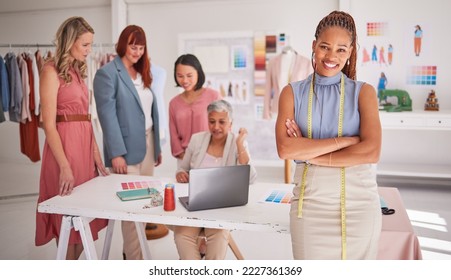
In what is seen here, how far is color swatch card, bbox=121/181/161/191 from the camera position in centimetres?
228

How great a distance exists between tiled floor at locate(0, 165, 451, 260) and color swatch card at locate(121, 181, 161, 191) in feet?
2.38

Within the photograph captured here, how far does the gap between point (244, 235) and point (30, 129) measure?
2.02m

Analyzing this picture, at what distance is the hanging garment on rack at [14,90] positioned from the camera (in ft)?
12.3

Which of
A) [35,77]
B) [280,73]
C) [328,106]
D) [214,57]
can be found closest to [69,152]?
[328,106]

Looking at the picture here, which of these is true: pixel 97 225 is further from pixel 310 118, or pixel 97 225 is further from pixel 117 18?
pixel 117 18

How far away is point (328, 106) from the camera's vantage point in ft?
5.09

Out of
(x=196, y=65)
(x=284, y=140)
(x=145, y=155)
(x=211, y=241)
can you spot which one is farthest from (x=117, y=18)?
(x=284, y=140)

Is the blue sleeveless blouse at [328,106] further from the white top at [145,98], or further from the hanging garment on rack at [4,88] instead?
the hanging garment on rack at [4,88]

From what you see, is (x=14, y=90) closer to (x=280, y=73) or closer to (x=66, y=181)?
(x=66, y=181)

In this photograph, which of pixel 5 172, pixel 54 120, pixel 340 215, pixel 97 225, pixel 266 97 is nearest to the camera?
pixel 340 215

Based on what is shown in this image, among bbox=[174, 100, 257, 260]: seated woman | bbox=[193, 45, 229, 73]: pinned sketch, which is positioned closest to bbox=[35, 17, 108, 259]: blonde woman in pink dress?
bbox=[174, 100, 257, 260]: seated woman

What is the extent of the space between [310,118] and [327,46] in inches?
9.7

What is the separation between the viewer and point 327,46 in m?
1.53

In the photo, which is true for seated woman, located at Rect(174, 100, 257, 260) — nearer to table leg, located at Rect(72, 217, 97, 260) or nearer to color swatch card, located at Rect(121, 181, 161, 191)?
color swatch card, located at Rect(121, 181, 161, 191)
